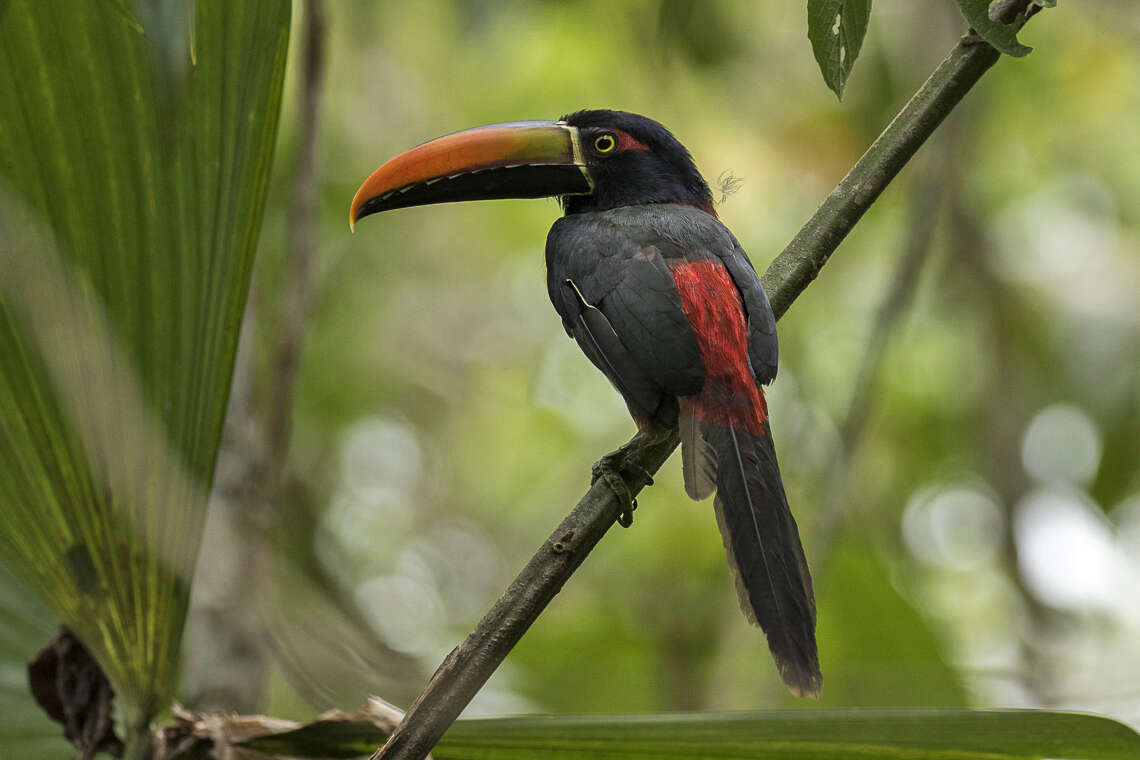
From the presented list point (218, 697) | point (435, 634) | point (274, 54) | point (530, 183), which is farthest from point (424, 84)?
point (274, 54)

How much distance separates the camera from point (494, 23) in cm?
503

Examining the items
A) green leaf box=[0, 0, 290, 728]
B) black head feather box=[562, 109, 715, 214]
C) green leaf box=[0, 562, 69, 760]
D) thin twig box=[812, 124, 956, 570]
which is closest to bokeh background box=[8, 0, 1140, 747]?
thin twig box=[812, 124, 956, 570]

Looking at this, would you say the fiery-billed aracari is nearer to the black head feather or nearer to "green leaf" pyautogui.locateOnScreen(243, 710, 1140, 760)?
the black head feather

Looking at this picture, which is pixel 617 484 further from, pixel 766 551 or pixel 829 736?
pixel 829 736

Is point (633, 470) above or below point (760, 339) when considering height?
below

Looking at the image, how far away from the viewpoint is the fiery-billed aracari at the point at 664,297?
199 centimetres

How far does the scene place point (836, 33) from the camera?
1.63 metres

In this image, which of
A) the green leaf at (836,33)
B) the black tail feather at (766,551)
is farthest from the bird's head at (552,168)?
the green leaf at (836,33)

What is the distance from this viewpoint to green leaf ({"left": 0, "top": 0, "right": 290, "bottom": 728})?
1777 mm

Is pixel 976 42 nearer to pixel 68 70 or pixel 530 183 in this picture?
pixel 530 183

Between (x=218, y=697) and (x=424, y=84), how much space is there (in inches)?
209

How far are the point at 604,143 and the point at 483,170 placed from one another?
0.44 metres

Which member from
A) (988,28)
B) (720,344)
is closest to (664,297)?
(720,344)

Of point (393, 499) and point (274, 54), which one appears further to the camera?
point (393, 499)
